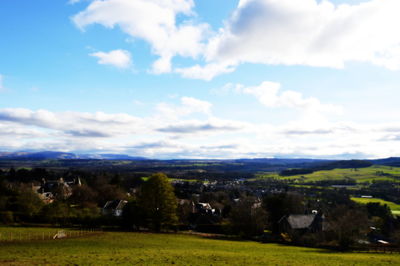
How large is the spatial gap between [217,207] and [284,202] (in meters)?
34.3

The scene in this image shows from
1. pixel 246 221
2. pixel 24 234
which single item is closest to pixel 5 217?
pixel 24 234

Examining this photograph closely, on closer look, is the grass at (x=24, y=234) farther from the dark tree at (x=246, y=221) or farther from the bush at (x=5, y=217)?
the dark tree at (x=246, y=221)

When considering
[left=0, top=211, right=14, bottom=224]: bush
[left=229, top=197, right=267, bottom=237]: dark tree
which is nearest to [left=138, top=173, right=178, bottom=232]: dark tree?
[left=229, top=197, right=267, bottom=237]: dark tree

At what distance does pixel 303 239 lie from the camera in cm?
5331

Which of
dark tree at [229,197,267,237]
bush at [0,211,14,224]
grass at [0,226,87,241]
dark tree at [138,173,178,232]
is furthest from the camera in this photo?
bush at [0,211,14,224]

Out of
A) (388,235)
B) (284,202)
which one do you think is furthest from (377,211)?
(284,202)

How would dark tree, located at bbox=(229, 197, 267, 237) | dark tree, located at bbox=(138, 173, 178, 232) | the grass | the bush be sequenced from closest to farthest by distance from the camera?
the grass
dark tree, located at bbox=(138, 173, 178, 232)
dark tree, located at bbox=(229, 197, 267, 237)
the bush

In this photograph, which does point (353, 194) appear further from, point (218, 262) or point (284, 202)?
point (218, 262)

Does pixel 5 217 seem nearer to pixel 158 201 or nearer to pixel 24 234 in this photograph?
pixel 24 234

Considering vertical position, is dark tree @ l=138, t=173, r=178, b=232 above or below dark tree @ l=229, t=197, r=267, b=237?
above

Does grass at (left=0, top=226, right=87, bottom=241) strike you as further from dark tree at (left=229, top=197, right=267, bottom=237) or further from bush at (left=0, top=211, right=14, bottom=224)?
dark tree at (left=229, top=197, right=267, bottom=237)

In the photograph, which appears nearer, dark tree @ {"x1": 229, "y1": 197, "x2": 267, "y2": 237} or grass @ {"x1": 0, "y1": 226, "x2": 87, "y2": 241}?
grass @ {"x1": 0, "y1": 226, "x2": 87, "y2": 241}

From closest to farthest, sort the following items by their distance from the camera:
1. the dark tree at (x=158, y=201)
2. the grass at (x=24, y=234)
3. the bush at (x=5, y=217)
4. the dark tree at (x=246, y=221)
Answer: the grass at (x=24, y=234)
the dark tree at (x=158, y=201)
the dark tree at (x=246, y=221)
the bush at (x=5, y=217)

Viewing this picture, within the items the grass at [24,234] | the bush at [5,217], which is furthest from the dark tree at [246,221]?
the bush at [5,217]
